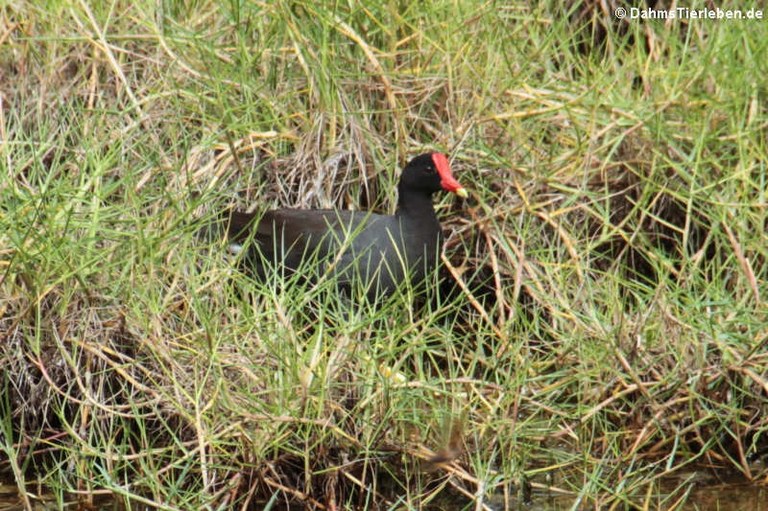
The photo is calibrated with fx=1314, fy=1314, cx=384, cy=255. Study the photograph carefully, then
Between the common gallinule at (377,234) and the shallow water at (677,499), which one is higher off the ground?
the common gallinule at (377,234)

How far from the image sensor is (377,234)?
401 centimetres

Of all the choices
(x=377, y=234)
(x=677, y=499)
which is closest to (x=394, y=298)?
(x=377, y=234)

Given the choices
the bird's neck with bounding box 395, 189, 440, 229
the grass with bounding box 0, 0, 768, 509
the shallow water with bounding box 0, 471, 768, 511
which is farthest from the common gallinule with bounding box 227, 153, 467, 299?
the shallow water with bounding box 0, 471, 768, 511

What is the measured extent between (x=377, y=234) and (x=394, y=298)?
72 cm

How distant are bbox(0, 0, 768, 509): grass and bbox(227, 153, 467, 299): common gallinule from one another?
0.12m

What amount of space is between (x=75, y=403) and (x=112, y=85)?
4.06 feet

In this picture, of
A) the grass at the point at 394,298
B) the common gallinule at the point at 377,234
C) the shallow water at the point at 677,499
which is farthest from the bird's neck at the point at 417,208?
the shallow water at the point at 677,499

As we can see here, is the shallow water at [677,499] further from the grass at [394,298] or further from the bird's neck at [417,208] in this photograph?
the bird's neck at [417,208]

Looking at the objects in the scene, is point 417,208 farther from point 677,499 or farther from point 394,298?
point 677,499

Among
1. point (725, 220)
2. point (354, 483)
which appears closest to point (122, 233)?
point (354, 483)

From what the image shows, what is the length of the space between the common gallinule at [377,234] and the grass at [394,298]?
12 cm

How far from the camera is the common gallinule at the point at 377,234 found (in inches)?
153

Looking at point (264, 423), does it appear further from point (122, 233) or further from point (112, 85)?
point (112, 85)

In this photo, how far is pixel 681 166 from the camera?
4008 mm
